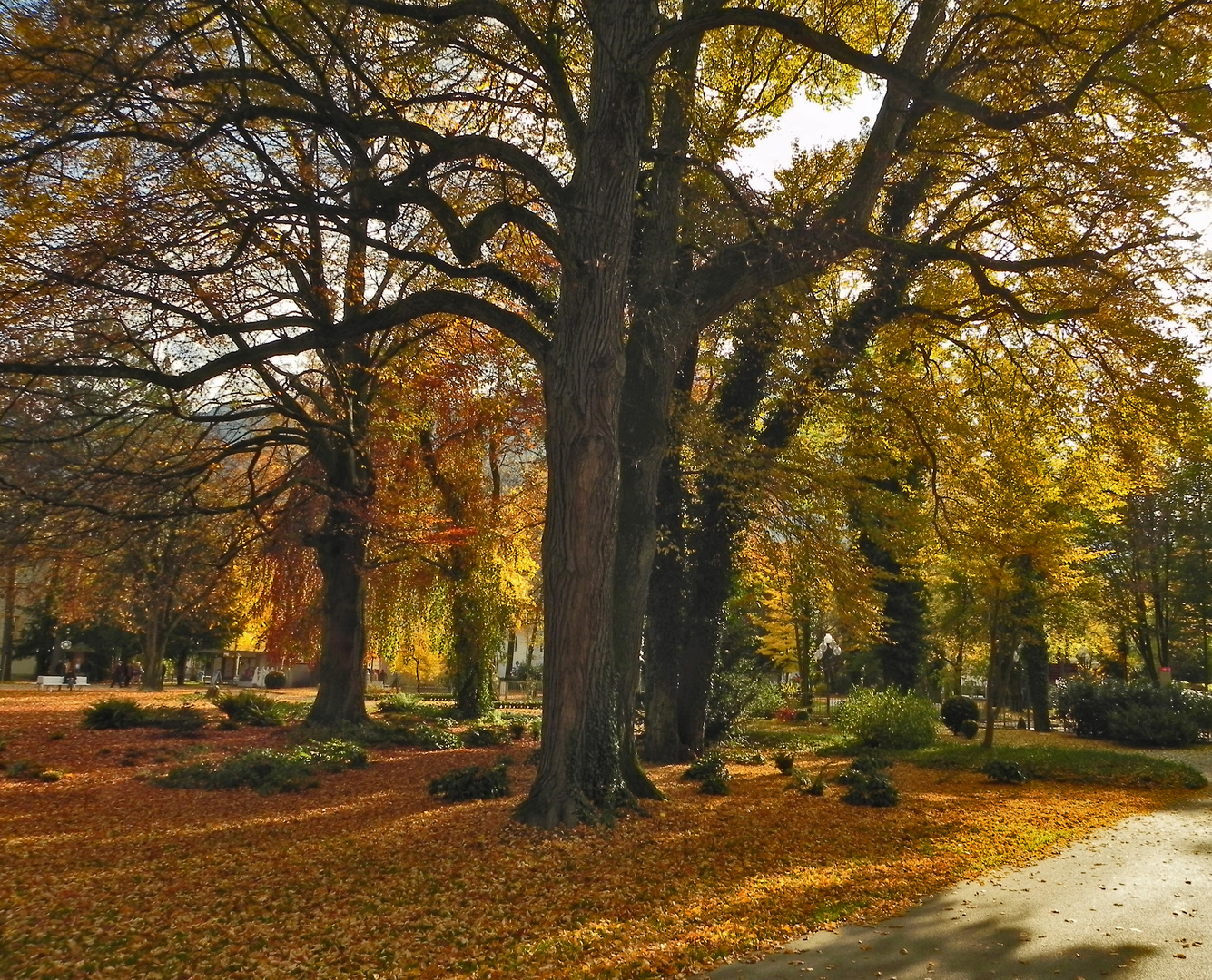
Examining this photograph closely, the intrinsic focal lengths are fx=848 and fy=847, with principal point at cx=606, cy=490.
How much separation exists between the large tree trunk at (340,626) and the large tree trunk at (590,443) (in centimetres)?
995

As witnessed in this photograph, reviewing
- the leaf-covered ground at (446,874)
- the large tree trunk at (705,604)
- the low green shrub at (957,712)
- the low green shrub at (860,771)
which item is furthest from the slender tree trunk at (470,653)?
the low green shrub at (957,712)

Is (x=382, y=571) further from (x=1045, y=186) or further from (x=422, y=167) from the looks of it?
(x=1045, y=186)

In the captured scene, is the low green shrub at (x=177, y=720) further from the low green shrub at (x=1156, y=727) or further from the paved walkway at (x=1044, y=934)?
the low green shrub at (x=1156, y=727)

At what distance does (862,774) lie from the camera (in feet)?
37.5

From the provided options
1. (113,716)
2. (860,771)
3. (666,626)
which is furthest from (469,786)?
(113,716)

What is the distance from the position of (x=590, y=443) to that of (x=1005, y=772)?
30.8ft

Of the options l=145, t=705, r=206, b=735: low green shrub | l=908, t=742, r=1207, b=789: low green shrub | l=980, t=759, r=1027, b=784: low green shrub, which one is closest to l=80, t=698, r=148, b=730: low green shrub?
l=145, t=705, r=206, b=735: low green shrub

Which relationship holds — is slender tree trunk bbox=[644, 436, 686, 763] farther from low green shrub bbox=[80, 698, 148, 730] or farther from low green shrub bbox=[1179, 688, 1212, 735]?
low green shrub bbox=[1179, 688, 1212, 735]

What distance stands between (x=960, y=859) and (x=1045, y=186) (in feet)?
26.4

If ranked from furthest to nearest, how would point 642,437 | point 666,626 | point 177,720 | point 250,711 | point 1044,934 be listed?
1. point 250,711
2. point 177,720
3. point 666,626
4. point 642,437
5. point 1044,934

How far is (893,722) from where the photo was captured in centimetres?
1798

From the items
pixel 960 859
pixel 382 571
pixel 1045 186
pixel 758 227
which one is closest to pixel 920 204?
pixel 1045 186

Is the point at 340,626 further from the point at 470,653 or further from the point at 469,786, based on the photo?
the point at 469,786

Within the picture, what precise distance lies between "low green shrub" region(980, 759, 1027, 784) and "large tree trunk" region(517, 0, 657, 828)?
7438 mm
